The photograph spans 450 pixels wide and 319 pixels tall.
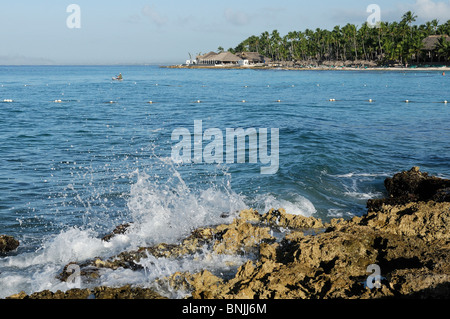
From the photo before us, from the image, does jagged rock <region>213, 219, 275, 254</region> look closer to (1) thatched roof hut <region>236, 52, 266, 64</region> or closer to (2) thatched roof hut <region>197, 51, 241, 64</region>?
(2) thatched roof hut <region>197, 51, 241, 64</region>

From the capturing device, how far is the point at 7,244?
10.7 m

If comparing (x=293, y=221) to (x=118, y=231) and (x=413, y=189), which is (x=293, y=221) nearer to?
(x=118, y=231)

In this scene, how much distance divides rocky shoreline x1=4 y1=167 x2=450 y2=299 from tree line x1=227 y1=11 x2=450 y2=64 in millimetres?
107792

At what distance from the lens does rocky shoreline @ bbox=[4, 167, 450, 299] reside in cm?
686

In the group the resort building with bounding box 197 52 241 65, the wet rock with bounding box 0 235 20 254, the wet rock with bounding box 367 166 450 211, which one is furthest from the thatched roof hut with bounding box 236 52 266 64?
the wet rock with bounding box 0 235 20 254

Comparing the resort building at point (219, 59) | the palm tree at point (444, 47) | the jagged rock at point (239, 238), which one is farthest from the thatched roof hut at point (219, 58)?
the jagged rock at point (239, 238)

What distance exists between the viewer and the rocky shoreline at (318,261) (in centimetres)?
686

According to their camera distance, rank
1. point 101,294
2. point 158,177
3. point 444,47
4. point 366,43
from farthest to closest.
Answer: point 366,43 < point 444,47 < point 158,177 < point 101,294

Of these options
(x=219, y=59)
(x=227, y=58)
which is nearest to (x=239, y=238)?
(x=227, y=58)

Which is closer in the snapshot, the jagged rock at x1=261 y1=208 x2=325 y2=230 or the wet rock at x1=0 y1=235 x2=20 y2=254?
the wet rock at x1=0 y1=235 x2=20 y2=254

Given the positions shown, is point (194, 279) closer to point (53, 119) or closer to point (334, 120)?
point (334, 120)

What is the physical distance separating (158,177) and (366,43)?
123642 millimetres
